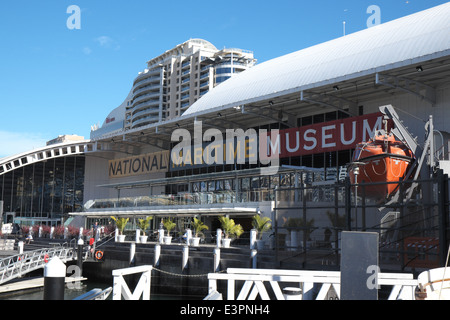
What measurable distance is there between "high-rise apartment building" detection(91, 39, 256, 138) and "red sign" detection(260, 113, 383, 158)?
98.6m

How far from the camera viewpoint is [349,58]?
37.9 meters

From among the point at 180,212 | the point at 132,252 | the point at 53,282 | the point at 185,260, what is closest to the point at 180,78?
the point at 180,212

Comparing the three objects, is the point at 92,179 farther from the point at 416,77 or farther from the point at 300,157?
the point at 416,77

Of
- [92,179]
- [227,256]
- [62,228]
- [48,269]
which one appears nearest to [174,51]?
[92,179]

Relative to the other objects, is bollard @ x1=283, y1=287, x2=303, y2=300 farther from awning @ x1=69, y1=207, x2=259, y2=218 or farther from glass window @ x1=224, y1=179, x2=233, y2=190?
glass window @ x1=224, y1=179, x2=233, y2=190

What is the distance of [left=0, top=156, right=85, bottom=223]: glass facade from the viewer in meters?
69.9

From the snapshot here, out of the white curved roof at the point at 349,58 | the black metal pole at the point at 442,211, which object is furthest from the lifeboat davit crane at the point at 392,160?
the white curved roof at the point at 349,58

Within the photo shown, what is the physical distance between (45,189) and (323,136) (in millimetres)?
46916

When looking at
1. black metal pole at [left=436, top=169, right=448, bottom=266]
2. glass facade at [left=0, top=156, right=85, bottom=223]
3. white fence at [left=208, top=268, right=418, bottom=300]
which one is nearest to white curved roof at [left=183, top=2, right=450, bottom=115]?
black metal pole at [left=436, top=169, right=448, bottom=266]

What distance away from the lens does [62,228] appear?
163ft

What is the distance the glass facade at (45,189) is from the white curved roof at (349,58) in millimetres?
27099

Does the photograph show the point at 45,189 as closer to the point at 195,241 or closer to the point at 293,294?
the point at 195,241

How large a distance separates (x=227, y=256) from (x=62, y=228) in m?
29.0
